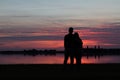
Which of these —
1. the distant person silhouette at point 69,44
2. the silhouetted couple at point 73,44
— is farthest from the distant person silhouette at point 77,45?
the distant person silhouette at point 69,44
